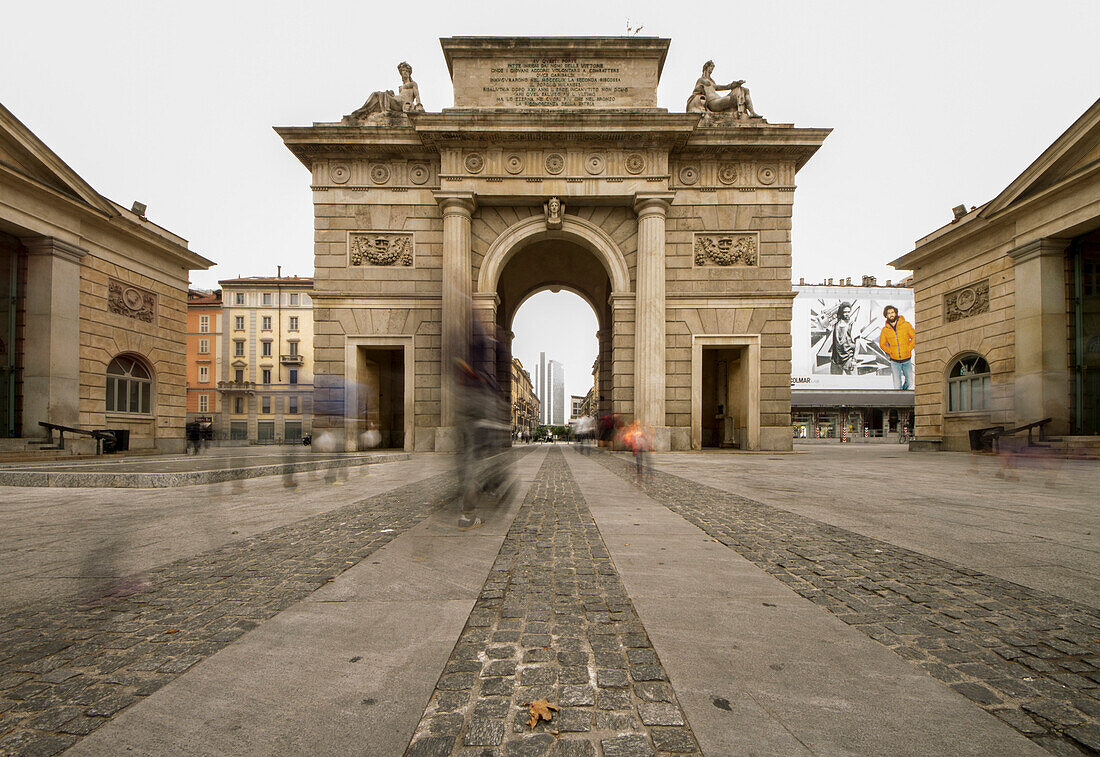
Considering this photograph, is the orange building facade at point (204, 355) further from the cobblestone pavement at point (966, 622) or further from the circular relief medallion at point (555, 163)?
the cobblestone pavement at point (966, 622)

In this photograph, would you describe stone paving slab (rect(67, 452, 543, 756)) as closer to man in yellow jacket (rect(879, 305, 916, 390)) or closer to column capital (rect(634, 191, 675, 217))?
column capital (rect(634, 191, 675, 217))

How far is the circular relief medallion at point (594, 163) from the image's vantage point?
20.1 metres

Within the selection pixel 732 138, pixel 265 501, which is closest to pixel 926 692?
pixel 265 501

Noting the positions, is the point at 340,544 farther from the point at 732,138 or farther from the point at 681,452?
the point at 732,138

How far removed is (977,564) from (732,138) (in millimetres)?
20194

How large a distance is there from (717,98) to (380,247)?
49.4 feet

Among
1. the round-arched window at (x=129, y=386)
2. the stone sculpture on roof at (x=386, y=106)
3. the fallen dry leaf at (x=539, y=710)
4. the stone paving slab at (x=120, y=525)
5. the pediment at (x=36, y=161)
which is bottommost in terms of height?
the stone paving slab at (x=120, y=525)

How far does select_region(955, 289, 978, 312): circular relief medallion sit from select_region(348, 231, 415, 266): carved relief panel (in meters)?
22.1

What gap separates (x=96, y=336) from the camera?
1855 centimetres

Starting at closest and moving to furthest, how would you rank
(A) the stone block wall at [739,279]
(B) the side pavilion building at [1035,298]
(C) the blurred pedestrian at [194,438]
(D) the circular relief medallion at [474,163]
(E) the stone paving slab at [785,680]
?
(E) the stone paving slab at [785,680], (B) the side pavilion building at [1035,298], (D) the circular relief medallion at [474,163], (A) the stone block wall at [739,279], (C) the blurred pedestrian at [194,438]

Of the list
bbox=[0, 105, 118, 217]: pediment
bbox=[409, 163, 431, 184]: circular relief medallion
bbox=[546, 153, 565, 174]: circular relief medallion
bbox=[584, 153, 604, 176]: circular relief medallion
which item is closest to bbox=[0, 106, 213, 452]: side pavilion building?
bbox=[0, 105, 118, 217]: pediment

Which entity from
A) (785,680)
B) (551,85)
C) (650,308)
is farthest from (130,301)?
(785,680)

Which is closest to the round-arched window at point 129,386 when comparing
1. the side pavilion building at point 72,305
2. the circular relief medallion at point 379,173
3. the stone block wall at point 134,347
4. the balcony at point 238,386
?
the side pavilion building at point 72,305

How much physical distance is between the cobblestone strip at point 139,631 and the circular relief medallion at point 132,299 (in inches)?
Answer: 844
